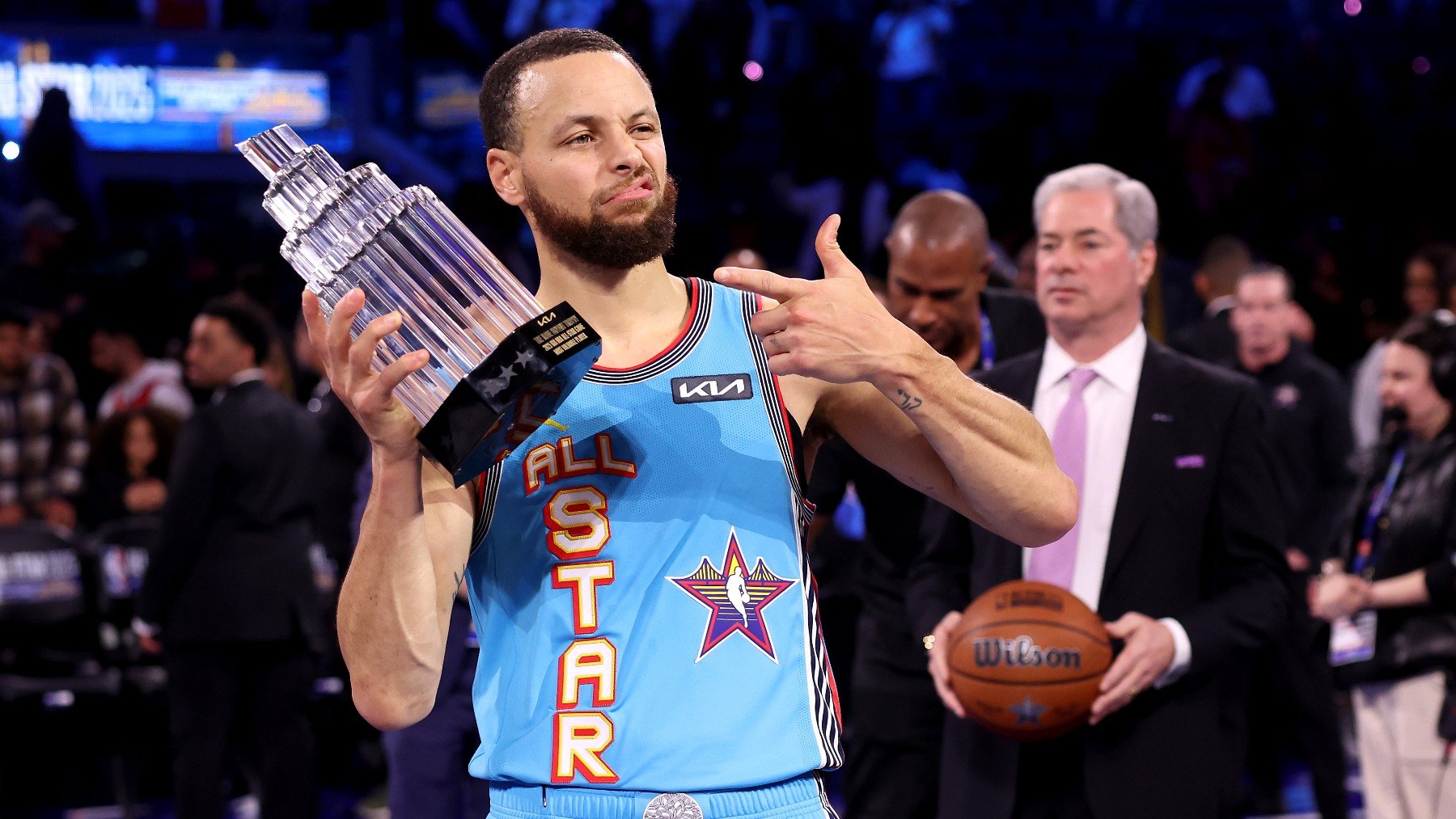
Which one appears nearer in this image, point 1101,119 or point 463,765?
point 463,765

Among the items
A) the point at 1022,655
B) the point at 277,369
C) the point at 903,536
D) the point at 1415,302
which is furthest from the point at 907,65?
the point at 1022,655

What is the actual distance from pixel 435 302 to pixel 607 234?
1.27 feet

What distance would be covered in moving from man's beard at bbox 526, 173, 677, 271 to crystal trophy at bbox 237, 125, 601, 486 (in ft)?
0.95

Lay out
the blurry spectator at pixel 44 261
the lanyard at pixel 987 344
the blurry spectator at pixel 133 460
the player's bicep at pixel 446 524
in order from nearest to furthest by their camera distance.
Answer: the player's bicep at pixel 446 524 → the lanyard at pixel 987 344 → the blurry spectator at pixel 133 460 → the blurry spectator at pixel 44 261

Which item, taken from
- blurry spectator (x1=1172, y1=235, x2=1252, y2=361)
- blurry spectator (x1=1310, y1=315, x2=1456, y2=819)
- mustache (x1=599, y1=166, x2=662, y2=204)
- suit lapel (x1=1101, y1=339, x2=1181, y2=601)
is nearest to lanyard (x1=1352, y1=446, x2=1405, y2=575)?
blurry spectator (x1=1310, y1=315, x2=1456, y2=819)

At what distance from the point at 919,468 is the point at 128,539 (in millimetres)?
6091

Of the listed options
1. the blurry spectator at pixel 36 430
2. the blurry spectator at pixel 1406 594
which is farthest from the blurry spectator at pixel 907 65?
the blurry spectator at pixel 1406 594

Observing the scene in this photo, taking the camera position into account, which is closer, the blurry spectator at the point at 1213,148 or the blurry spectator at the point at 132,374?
the blurry spectator at the point at 132,374

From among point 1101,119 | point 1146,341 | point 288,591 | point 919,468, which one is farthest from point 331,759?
point 1101,119

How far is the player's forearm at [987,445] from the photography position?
7.90ft

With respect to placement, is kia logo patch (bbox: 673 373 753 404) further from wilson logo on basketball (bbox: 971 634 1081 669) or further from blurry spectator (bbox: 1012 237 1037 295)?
blurry spectator (bbox: 1012 237 1037 295)

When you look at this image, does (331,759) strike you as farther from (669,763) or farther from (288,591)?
(669,763)

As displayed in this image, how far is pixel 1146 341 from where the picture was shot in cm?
430

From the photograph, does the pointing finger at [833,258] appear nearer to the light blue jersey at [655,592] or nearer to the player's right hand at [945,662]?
the light blue jersey at [655,592]
